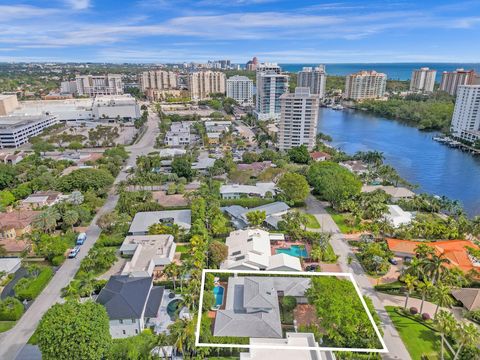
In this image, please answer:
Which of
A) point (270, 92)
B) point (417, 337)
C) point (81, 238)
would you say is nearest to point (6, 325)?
point (81, 238)

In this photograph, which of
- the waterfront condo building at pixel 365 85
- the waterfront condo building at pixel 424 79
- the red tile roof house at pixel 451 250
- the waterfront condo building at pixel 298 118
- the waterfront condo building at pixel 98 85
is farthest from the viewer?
the waterfront condo building at pixel 424 79

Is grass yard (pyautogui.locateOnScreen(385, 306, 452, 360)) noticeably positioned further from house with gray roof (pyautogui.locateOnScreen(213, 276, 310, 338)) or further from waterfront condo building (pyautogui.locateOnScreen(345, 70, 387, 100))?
waterfront condo building (pyautogui.locateOnScreen(345, 70, 387, 100))

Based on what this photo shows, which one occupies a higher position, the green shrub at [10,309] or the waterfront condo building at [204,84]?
the waterfront condo building at [204,84]

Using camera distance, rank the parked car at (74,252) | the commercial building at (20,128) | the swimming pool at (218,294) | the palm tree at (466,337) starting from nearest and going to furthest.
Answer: the palm tree at (466,337)
the swimming pool at (218,294)
the parked car at (74,252)
the commercial building at (20,128)

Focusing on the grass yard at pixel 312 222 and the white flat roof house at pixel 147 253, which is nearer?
the white flat roof house at pixel 147 253

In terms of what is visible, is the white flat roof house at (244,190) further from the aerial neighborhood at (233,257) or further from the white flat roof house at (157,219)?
the white flat roof house at (157,219)

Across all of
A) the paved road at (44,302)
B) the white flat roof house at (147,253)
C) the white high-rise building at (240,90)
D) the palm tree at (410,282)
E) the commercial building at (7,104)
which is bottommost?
the paved road at (44,302)

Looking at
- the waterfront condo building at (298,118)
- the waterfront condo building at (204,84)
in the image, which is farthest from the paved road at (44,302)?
the waterfront condo building at (204,84)

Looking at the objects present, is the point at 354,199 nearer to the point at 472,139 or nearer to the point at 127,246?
the point at 127,246
